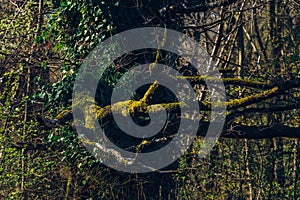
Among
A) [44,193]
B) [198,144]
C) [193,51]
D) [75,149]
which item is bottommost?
[44,193]

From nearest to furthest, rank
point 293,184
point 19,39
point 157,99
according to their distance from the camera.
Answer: point 157,99 → point 19,39 → point 293,184

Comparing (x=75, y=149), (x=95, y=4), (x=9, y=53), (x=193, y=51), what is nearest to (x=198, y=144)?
(x=193, y=51)

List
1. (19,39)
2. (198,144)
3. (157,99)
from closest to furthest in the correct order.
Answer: (157,99)
(198,144)
(19,39)

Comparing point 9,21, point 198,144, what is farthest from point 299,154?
point 9,21

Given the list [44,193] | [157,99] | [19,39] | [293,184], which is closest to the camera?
[157,99]

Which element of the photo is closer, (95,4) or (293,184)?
(95,4)

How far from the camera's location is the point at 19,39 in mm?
12594

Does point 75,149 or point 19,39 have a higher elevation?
point 19,39

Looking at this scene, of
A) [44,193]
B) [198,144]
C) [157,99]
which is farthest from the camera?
[198,144]

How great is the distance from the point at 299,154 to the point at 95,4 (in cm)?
647

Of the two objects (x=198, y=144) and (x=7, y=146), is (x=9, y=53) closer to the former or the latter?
(x=7, y=146)

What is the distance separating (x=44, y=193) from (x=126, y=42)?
320cm

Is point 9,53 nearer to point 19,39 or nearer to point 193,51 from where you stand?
point 19,39

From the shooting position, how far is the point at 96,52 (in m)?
10.1
